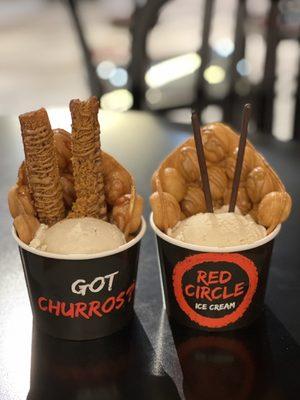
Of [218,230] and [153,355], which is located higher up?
[218,230]

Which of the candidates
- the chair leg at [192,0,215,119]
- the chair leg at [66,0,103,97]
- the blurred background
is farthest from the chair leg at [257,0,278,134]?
the chair leg at [66,0,103,97]

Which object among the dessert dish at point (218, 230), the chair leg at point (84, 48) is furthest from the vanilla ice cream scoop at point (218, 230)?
the chair leg at point (84, 48)

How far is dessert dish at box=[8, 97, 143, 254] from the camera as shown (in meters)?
0.83

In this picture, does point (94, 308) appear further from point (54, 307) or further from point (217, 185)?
point (217, 185)

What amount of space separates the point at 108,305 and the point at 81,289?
0.16ft

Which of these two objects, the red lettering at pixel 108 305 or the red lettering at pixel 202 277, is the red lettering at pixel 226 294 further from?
the red lettering at pixel 108 305

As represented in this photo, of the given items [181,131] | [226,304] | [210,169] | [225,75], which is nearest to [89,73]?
[225,75]

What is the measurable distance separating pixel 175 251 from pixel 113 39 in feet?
15.5

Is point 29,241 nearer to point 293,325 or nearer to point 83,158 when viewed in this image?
point 83,158

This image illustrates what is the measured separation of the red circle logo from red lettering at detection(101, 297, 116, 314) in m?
0.08

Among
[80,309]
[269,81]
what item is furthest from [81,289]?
[269,81]

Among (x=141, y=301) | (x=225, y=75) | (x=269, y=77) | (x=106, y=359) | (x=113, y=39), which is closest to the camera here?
(x=106, y=359)

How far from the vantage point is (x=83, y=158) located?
86 centimetres

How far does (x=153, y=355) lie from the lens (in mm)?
863
